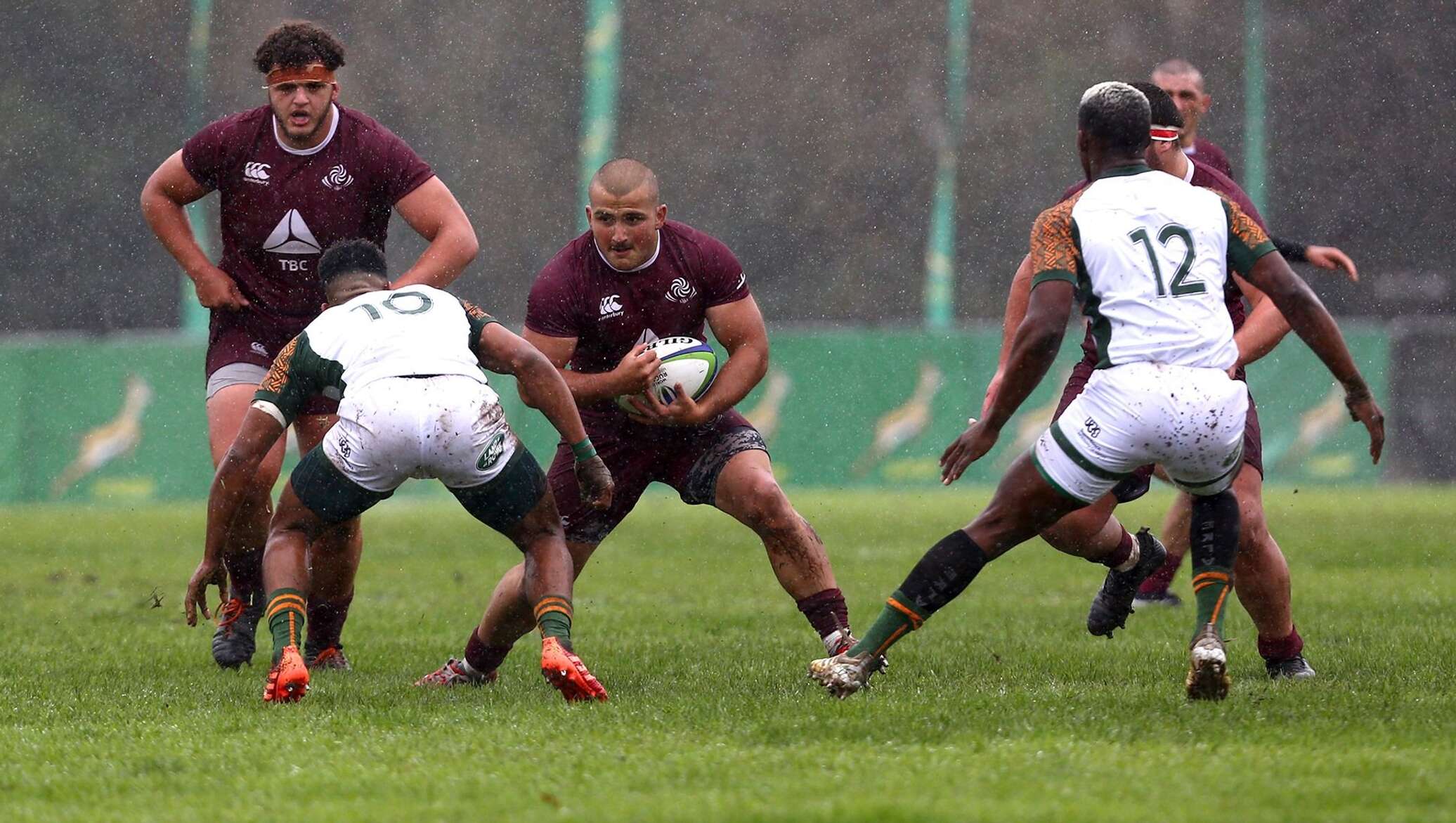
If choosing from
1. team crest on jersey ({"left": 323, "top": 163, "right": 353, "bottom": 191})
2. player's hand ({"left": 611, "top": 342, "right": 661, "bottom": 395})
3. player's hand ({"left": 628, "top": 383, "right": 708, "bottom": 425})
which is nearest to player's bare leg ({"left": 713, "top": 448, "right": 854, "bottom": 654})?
player's hand ({"left": 628, "top": 383, "right": 708, "bottom": 425})

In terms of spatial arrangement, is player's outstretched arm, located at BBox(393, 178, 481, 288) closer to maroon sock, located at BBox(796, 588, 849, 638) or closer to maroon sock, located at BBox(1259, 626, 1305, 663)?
maroon sock, located at BBox(796, 588, 849, 638)

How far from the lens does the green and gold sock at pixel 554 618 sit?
6.13m

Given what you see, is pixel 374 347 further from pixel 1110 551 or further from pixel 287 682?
pixel 1110 551

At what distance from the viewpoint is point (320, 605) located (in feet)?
24.7

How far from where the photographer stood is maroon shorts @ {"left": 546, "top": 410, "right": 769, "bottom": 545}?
6.90 meters

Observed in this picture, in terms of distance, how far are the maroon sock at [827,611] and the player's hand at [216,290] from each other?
255 centimetres

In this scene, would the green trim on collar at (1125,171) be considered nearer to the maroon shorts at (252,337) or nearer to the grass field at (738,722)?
the grass field at (738,722)

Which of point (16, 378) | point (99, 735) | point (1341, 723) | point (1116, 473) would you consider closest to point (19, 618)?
point (99, 735)

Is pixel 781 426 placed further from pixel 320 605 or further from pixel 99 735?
pixel 99 735

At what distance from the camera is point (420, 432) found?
236 inches

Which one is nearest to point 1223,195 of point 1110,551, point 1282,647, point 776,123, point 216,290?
point 1110,551

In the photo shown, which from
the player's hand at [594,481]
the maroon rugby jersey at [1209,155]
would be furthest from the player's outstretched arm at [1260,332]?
the player's hand at [594,481]

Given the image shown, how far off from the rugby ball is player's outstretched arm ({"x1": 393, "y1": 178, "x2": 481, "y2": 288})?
0.91 m

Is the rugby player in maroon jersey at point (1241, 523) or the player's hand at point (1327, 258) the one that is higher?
the player's hand at point (1327, 258)
